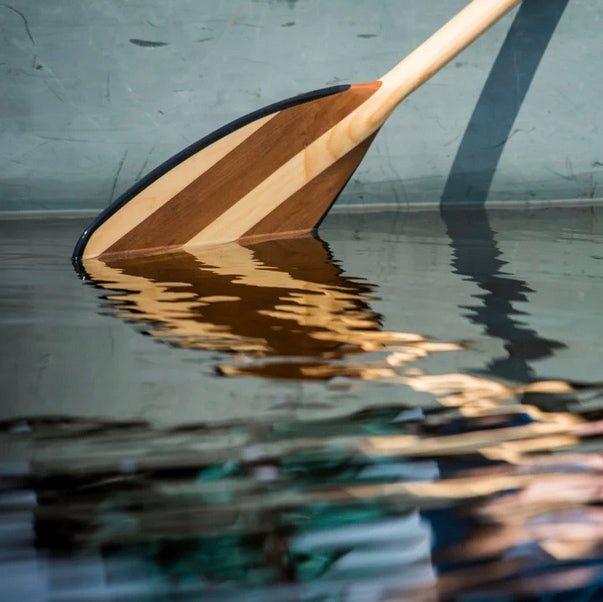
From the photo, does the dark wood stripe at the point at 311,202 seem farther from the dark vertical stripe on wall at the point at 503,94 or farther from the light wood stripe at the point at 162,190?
the dark vertical stripe on wall at the point at 503,94

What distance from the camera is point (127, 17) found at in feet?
6.29

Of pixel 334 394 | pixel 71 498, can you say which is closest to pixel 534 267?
pixel 334 394

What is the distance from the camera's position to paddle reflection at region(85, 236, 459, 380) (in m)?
0.79

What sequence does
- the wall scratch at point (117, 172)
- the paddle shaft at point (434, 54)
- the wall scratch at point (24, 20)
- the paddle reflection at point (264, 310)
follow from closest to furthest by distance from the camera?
the paddle reflection at point (264, 310), the paddle shaft at point (434, 54), the wall scratch at point (24, 20), the wall scratch at point (117, 172)

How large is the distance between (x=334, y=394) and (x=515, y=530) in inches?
9.9

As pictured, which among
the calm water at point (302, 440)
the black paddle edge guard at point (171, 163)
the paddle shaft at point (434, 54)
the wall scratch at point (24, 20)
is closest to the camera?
the calm water at point (302, 440)

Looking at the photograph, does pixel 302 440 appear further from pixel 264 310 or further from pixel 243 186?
pixel 243 186

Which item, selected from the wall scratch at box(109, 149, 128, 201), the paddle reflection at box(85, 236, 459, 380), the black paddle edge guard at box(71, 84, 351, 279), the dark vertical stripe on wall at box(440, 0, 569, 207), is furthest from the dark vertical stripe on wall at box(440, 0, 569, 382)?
the wall scratch at box(109, 149, 128, 201)

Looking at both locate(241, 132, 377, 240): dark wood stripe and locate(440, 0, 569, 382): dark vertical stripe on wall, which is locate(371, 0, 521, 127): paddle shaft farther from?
locate(440, 0, 569, 382): dark vertical stripe on wall

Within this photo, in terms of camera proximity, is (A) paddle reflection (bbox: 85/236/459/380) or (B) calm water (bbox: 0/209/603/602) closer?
(B) calm water (bbox: 0/209/603/602)

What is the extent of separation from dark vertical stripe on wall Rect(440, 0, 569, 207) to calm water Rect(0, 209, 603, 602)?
968mm

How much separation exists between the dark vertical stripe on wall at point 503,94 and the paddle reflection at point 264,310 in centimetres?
75

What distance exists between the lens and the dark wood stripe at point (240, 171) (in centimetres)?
153

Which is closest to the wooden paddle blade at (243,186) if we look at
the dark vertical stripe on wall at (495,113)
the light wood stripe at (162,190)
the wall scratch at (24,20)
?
the light wood stripe at (162,190)
